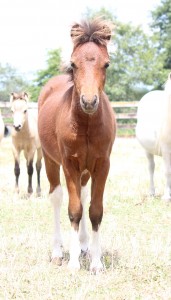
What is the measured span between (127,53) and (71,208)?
37.6m

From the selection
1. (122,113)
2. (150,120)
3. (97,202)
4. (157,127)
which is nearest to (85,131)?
(97,202)

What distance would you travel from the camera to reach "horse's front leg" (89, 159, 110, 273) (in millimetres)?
4320

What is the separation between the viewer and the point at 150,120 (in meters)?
8.95

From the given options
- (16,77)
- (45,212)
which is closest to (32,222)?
(45,212)

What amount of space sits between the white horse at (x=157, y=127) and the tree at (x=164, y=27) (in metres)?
32.4

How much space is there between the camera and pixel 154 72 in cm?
3853

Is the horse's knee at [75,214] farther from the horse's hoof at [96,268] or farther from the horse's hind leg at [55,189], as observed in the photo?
the horse's hind leg at [55,189]

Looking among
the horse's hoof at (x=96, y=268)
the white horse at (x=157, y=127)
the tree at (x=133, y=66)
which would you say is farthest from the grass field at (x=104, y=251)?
the tree at (x=133, y=66)

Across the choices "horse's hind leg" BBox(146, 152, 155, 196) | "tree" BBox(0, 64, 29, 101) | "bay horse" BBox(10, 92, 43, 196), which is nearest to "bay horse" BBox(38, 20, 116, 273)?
"horse's hind leg" BBox(146, 152, 155, 196)

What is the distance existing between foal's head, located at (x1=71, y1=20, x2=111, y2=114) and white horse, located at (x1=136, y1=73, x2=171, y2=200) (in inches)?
156

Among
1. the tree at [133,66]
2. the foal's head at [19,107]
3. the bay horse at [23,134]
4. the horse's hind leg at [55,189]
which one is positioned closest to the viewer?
the horse's hind leg at [55,189]

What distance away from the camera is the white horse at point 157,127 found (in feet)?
26.5

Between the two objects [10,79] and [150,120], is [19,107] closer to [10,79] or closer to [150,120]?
[150,120]

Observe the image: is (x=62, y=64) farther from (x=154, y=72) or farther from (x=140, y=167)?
(x=154, y=72)
